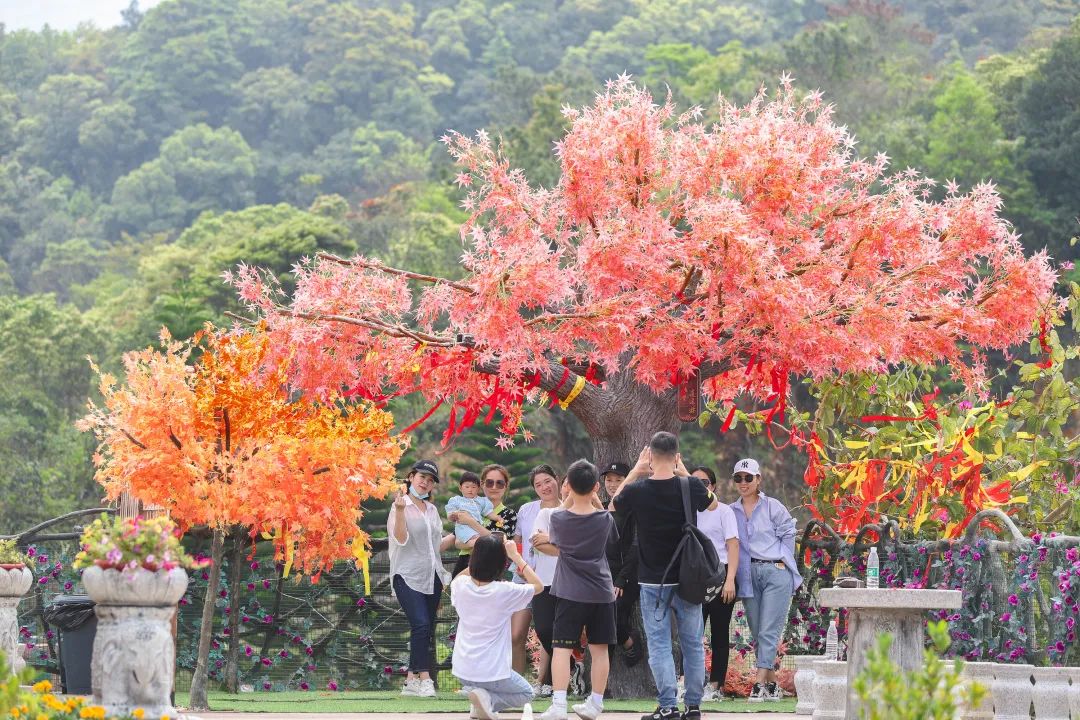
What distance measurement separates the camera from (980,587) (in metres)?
10.0

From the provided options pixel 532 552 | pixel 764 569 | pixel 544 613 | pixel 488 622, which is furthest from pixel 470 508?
pixel 488 622

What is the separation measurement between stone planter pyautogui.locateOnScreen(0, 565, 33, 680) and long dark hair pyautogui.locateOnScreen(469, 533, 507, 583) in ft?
9.28

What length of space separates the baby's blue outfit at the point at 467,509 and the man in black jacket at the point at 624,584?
899mm

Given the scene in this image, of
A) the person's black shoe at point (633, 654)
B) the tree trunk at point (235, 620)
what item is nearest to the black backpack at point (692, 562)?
the person's black shoe at point (633, 654)

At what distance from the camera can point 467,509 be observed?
11.6 meters

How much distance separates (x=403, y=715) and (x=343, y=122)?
89124 mm

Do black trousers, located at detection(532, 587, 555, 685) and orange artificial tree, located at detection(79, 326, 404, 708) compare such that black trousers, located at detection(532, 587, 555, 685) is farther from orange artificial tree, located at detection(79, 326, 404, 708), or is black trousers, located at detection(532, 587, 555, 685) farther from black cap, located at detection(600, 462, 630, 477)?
orange artificial tree, located at detection(79, 326, 404, 708)

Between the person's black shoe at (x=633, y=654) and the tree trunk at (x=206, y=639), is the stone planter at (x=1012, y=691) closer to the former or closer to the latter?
the person's black shoe at (x=633, y=654)

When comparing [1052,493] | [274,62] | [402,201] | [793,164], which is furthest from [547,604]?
[274,62]

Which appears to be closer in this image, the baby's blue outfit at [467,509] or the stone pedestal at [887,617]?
the stone pedestal at [887,617]

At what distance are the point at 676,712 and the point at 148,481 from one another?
154 inches

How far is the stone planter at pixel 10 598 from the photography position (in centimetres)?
991

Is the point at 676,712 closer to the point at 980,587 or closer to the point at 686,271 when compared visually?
the point at 980,587

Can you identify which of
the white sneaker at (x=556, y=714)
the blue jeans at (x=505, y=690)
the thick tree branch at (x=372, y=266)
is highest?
the thick tree branch at (x=372, y=266)
